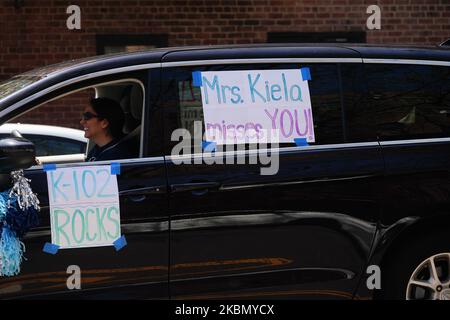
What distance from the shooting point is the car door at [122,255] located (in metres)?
3.65

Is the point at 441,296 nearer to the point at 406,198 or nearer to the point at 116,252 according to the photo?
the point at 406,198

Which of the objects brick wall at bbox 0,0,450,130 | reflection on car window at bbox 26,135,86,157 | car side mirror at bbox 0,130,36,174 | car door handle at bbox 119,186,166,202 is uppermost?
brick wall at bbox 0,0,450,130

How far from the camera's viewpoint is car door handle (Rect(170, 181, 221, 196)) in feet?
12.4

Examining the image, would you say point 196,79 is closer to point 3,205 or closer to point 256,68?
point 256,68

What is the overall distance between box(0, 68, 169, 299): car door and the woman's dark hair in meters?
0.51

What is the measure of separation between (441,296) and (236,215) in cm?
130

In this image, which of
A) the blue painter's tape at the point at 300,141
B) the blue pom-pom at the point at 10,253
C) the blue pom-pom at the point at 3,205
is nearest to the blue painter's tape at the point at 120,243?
the blue pom-pom at the point at 10,253

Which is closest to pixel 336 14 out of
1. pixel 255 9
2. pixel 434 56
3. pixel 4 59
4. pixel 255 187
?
pixel 255 9

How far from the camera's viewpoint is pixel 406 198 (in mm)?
3986

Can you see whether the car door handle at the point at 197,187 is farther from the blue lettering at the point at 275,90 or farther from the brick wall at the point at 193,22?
the brick wall at the point at 193,22

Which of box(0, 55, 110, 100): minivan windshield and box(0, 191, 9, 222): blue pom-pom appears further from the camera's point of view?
box(0, 55, 110, 100): minivan windshield

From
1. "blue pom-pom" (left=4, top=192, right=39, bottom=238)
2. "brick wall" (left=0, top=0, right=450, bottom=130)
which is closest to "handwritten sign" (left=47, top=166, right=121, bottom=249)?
"blue pom-pom" (left=4, top=192, right=39, bottom=238)

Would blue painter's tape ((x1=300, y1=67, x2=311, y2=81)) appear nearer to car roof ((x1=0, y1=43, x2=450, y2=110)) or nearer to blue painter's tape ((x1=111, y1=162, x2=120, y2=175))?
car roof ((x1=0, y1=43, x2=450, y2=110))

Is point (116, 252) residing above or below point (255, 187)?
below
